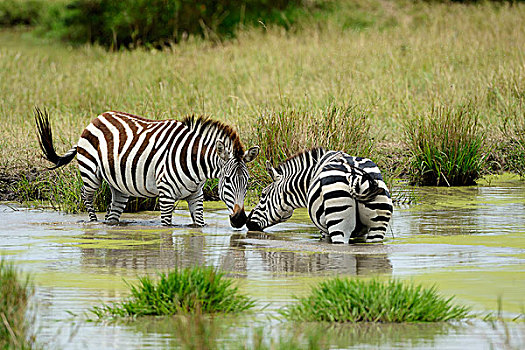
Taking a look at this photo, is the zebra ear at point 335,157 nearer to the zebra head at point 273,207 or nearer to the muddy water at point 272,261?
the zebra head at point 273,207

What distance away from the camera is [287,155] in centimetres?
1180

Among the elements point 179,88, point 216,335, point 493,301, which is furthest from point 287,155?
point 179,88

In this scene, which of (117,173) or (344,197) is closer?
→ (344,197)

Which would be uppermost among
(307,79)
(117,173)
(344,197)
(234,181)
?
(307,79)

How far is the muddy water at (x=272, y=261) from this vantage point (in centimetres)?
518

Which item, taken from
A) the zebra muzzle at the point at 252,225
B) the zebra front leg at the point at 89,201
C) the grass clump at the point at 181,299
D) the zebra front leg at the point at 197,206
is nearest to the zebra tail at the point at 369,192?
the zebra muzzle at the point at 252,225

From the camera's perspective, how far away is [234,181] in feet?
30.4

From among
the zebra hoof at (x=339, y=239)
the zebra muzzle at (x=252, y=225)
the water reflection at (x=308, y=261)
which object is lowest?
the water reflection at (x=308, y=261)

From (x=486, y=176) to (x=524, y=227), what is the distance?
4.91m

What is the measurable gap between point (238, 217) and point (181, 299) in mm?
3518

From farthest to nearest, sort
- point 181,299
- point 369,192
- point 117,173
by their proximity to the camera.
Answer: point 117,173 < point 369,192 < point 181,299

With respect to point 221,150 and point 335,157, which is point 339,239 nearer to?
point 335,157

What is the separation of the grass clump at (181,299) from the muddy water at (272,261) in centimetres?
13

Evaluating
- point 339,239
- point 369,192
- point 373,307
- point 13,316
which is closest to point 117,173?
point 339,239
